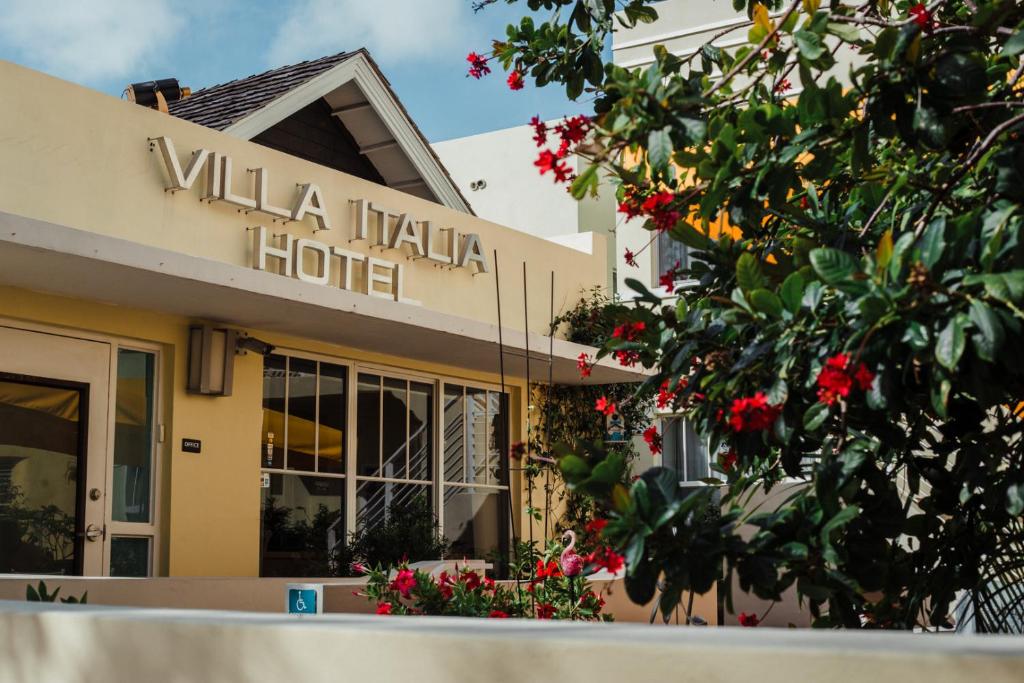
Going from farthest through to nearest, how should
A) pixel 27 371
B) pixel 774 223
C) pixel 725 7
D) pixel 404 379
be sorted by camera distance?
1. pixel 725 7
2. pixel 404 379
3. pixel 27 371
4. pixel 774 223

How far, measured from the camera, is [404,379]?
1059 cm

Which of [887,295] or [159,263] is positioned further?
[159,263]

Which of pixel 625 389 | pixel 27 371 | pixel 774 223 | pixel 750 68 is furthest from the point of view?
pixel 625 389

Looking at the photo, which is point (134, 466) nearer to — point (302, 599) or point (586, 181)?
point (302, 599)

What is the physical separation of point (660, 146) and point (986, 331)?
759 mm

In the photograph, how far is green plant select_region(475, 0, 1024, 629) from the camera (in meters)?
2.31

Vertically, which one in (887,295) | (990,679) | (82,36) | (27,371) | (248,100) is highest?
(82,36)

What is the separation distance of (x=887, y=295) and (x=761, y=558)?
0.59m

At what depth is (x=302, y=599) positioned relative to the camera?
543 cm

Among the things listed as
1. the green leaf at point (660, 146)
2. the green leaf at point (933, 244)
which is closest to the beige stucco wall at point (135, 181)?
the green leaf at point (660, 146)

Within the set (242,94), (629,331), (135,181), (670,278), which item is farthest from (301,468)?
(629,331)

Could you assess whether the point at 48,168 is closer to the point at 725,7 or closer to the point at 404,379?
the point at 404,379

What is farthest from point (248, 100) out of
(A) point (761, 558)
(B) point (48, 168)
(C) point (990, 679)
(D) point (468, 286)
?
(C) point (990, 679)

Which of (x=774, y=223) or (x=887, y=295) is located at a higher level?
(x=774, y=223)
